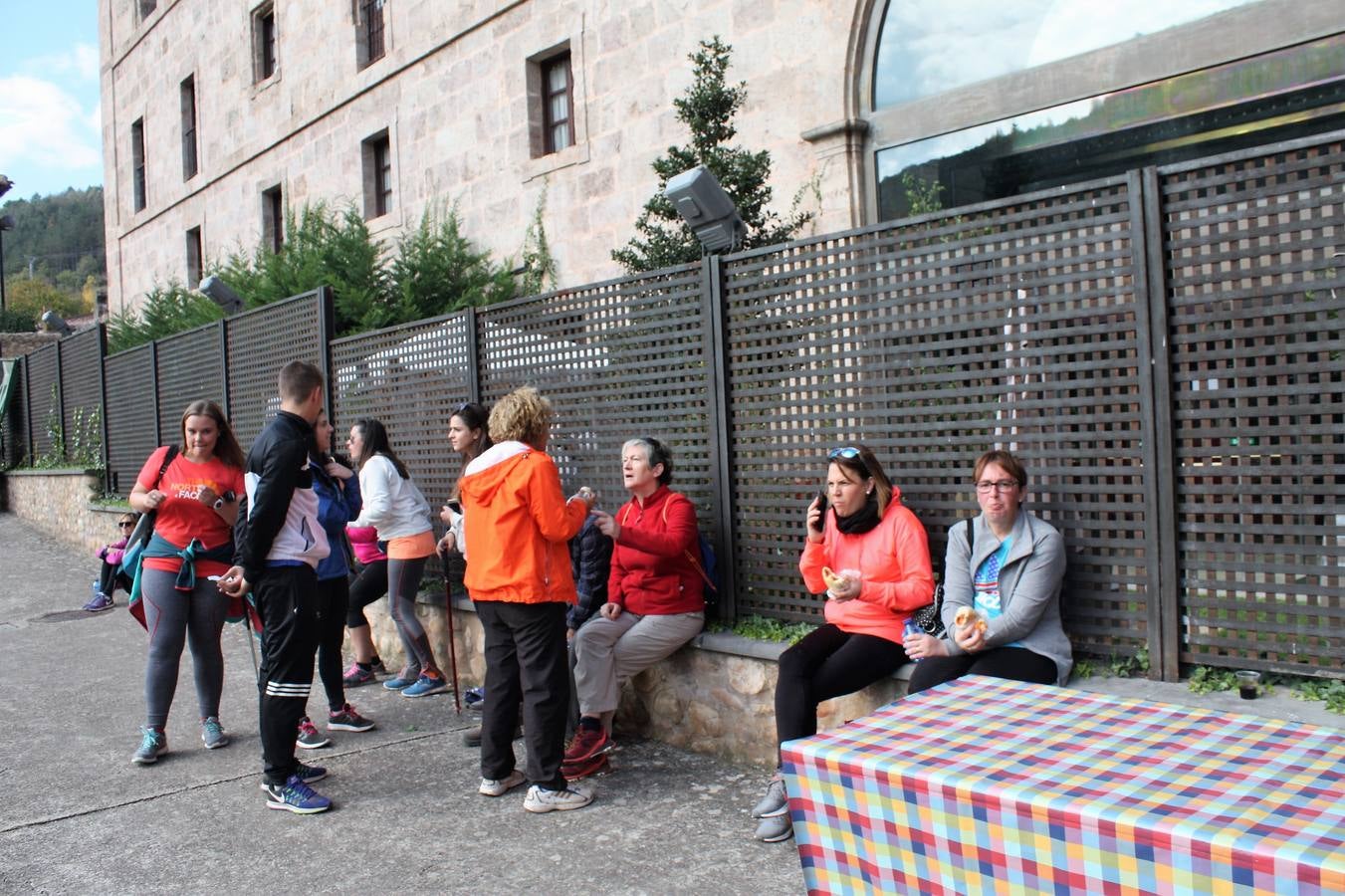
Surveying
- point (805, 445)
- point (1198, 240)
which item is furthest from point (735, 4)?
point (1198, 240)

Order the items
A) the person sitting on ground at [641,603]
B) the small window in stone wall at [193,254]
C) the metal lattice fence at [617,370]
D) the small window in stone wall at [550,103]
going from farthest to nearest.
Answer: the small window in stone wall at [193,254] → the small window in stone wall at [550,103] → the metal lattice fence at [617,370] → the person sitting on ground at [641,603]

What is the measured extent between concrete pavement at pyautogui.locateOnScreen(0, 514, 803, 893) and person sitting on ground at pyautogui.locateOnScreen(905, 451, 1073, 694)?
1.02m

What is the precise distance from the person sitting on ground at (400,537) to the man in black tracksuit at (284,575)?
6.15 feet

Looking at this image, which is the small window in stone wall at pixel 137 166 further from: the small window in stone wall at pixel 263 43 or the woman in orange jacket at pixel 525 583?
the woman in orange jacket at pixel 525 583

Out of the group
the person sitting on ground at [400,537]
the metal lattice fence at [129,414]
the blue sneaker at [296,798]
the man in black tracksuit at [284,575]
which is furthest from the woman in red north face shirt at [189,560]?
the metal lattice fence at [129,414]

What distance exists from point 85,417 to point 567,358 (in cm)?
1268

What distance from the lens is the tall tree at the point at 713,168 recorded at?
34.7 ft

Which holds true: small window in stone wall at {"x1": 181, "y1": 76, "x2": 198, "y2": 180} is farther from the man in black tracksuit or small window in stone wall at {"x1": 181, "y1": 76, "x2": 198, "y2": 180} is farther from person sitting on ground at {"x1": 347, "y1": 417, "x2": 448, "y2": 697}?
the man in black tracksuit

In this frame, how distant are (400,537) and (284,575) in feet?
6.96

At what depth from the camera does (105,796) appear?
5340 millimetres

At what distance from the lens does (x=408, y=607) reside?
23.8ft

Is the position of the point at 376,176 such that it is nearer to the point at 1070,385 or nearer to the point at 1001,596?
the point at 1070,385

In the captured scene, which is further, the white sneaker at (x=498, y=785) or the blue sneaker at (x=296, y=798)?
the white sneaker at (x=498, y=785)

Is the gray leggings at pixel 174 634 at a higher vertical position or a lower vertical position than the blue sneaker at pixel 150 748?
higher
